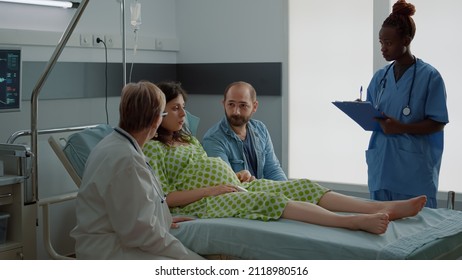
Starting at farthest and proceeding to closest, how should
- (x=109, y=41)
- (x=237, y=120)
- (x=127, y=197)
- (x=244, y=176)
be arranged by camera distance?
(x=109, y=41) < (x=237, y=120) < (x=244, y=176) < (x=127, y=197)

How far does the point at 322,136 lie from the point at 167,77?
1.30 m

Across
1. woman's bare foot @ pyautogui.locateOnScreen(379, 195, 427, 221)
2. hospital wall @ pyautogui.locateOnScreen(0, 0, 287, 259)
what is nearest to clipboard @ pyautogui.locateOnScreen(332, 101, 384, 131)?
woman's bare foot @ pyautogui.locateOnScreen(379, 195, 427, 221)

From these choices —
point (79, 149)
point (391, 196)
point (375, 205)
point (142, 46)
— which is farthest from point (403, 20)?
point (142, 46)

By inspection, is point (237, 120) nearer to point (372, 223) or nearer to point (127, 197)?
point (372, 223)

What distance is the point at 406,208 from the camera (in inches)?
108

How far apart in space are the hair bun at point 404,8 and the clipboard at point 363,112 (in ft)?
1.76

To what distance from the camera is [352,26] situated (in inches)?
178

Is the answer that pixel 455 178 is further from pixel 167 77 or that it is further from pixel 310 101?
pixel 167 77

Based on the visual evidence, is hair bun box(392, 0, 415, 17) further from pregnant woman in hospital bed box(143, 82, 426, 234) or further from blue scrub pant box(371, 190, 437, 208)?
pregnant woman in hospital bed box(143, 82, 426, 234)

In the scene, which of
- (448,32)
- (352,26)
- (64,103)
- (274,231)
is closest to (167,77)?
(64,103)

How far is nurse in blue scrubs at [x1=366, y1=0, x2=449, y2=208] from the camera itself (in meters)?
3.23

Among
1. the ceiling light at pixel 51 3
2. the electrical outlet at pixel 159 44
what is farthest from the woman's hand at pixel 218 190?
the electrical outlet at pixel 159 44

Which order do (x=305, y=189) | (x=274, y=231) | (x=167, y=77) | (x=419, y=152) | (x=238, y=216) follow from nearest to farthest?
(x=274, y=231), (x=238, y=216), (x=305, y=189), (x=419, y=152), (x=167, y=77)

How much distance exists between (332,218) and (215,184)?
2.10ft
